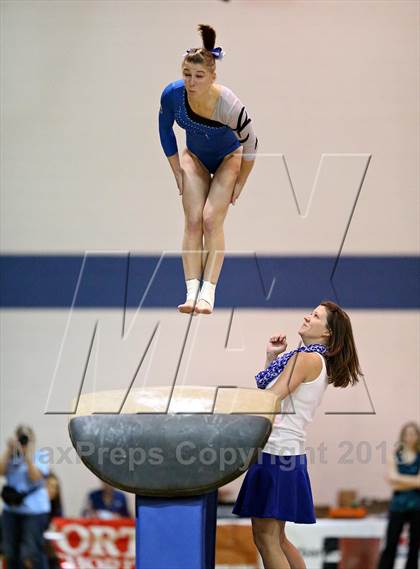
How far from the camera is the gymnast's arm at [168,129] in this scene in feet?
10.0

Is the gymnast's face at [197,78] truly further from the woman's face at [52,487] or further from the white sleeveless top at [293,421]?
the woman's face at [52,487]

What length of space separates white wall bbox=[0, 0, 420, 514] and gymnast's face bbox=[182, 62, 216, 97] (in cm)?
211

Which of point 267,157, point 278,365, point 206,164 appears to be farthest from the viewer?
point 267,157

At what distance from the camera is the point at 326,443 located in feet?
16.4

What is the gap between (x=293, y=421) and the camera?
9.75 ft

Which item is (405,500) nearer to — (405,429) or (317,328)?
(405,429)

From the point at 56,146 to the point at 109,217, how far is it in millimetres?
534

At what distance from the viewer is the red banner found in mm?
4887

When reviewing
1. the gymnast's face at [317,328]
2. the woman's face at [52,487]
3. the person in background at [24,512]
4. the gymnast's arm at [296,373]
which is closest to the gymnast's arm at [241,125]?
the gymnast's face at [317,328]

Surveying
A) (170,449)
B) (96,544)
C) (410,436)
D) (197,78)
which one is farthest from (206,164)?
(96,544)

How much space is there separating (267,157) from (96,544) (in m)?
2.29

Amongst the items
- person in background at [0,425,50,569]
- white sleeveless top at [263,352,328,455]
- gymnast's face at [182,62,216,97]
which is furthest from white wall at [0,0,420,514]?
gymnast's face at [182,62,216,97]

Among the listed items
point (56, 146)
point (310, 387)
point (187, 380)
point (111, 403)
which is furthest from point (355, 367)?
point (56, 146)

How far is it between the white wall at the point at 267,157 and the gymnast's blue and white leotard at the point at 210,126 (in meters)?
1.92
